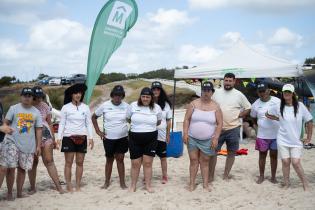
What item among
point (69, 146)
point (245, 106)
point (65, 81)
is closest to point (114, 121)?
point (69, 146)

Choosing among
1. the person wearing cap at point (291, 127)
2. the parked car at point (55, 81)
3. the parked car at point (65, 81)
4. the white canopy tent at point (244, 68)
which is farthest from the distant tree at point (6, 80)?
the person wearing cap at point (291, 127)

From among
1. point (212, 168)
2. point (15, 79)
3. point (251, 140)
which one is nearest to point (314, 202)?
point (212, 168)

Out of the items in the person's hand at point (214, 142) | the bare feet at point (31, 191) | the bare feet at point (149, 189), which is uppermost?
the person's hand at point (214, 142)

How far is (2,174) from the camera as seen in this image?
4473 millimetres

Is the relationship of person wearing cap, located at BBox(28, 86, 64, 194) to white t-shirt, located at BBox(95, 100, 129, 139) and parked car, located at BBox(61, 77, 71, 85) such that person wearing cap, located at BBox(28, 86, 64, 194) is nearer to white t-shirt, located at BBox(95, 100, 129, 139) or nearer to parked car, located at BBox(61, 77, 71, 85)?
white t-shirt, located at BBox(95, 100, 129, 139)

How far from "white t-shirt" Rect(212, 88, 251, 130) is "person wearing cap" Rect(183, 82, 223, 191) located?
373 millimetres

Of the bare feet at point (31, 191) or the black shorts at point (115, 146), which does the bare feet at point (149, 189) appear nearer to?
the black shorts at point (115, 146)

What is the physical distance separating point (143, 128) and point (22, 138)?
4.96 ft

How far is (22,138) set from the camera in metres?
4.53

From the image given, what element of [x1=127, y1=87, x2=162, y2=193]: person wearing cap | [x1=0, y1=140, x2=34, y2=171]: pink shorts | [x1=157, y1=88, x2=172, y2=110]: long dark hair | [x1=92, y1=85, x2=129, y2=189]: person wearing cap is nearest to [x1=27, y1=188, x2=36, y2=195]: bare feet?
[x1=0, y1=140, x2=34, y2=171]: pink shorts

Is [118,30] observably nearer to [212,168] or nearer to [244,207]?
[212,168]

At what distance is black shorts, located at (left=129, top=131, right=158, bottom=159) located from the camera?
492 centimetres

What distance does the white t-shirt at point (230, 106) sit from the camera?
538cm

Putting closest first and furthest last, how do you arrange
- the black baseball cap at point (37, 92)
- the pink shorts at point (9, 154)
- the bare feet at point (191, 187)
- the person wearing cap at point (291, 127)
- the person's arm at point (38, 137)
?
the pink shorts at point (9, 154) < the person's arm at point (38, 137) < the black baseball cap at point (37, 92) < the person wearing cap at point (291, 127) < the bare feet at point (191, 187)
